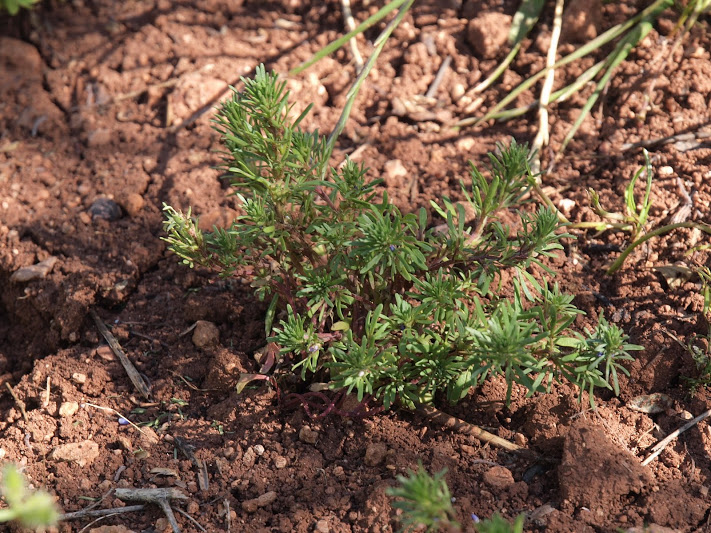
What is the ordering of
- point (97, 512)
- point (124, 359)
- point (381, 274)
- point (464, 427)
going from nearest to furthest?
point (97, 512) → point (381, 274) → point (464, 427) → point (124, 359)

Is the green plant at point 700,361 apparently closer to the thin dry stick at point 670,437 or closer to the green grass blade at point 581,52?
the thin dry stick at point 670,437

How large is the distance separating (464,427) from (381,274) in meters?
0.65

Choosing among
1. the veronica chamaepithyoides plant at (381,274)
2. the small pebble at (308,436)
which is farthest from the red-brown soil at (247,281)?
the veronica chamaepithyoides plant at (381,274)

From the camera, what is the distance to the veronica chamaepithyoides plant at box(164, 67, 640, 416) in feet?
7.09

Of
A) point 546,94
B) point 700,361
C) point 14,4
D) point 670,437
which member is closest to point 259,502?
point 670,437

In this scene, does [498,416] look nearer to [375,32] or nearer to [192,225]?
[192,225]

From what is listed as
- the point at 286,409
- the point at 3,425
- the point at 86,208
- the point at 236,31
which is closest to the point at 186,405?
the point at 286,409

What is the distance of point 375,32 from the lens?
4.04 meters

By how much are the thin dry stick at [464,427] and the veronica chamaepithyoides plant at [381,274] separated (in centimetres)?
11

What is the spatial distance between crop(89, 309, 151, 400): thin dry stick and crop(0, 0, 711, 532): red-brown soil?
3 cm

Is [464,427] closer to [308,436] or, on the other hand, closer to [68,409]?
[308,436]

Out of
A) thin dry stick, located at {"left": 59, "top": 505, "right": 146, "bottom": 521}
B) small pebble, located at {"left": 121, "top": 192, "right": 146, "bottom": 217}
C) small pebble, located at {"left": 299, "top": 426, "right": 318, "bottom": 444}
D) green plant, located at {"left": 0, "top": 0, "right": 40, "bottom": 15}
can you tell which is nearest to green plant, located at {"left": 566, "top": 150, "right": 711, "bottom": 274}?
small pebble, located at {"left": 299, "top": 426, "right": 318, "bottom": 444}

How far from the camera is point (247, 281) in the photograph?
3.06 m

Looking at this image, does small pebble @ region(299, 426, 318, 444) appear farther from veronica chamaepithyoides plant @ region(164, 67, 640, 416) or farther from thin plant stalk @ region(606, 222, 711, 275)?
thin plant stalk @ region(606, 222, 711, 275)
